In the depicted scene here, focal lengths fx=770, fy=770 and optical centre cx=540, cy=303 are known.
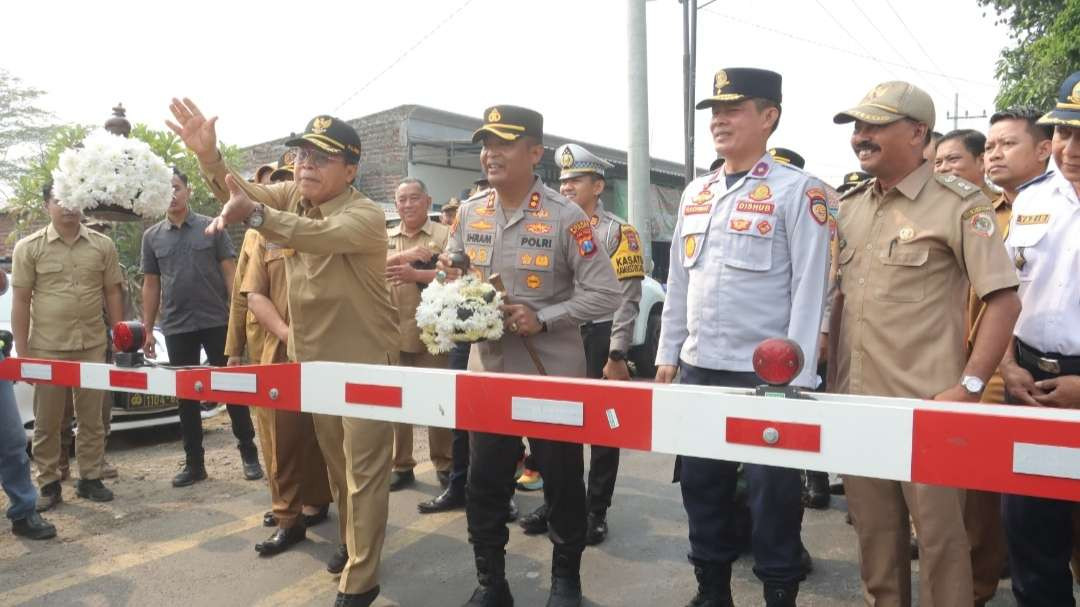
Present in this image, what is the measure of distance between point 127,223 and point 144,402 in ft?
18.5

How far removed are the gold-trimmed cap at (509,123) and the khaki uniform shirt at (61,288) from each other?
11.0 feet

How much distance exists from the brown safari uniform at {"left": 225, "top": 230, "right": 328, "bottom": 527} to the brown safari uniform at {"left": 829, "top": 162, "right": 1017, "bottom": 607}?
2.78 m

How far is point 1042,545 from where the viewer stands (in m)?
2.62

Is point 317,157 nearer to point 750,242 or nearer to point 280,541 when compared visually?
point 750,242

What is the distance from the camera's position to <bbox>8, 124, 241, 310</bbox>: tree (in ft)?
33.2

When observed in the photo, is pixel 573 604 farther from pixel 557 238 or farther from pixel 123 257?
pixel 123 257

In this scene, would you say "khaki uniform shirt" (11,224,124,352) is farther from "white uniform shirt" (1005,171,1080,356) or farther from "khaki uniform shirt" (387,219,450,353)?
"white uniform shirt" (1005,171,1080,356)

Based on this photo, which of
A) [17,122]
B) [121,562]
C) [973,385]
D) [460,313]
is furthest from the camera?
[17,122]

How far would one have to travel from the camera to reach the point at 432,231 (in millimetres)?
5629

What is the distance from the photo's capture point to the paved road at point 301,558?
11.5 ft

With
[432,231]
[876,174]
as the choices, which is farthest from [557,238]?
[432,231]

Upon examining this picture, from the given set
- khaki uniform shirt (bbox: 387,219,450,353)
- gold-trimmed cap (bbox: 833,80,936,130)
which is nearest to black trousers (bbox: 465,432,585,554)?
gold-trimmed cap (bbox: 833,80,936,130)

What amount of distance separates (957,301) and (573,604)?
75.9 inches

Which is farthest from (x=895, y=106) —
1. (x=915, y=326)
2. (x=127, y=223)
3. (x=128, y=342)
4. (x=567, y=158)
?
(x=127, y=223)
